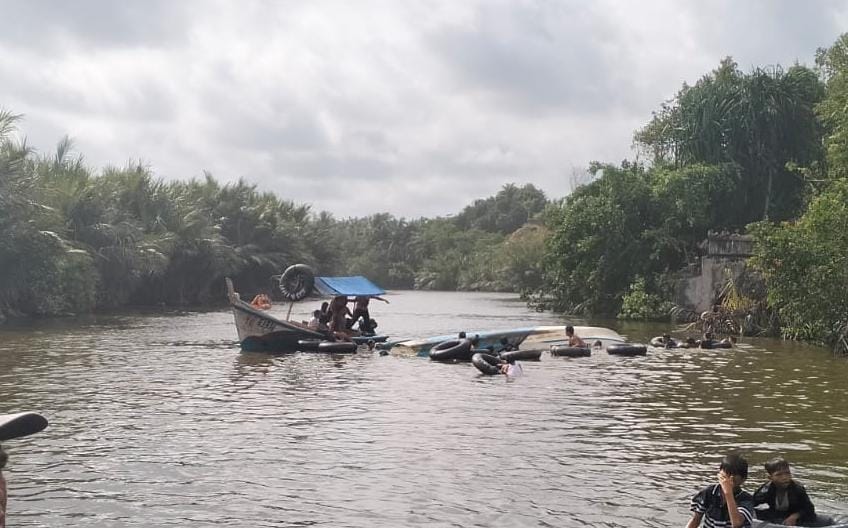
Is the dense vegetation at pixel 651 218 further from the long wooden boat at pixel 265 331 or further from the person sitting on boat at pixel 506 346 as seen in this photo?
the long wooden boat at pixel 265 331

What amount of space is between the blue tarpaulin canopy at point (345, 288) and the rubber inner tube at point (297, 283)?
1.43 metres

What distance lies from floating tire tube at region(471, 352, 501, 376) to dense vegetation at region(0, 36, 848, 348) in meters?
9.55

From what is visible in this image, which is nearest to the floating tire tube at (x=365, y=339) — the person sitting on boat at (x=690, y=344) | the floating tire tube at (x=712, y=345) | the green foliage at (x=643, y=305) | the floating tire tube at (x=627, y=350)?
the floating tire tube at (x=627, y=350)

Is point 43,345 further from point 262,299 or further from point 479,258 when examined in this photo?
point 479,258

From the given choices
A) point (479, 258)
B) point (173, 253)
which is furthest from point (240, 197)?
point (479, 258)

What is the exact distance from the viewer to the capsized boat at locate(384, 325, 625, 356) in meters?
26.6

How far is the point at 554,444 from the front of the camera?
43.1ft

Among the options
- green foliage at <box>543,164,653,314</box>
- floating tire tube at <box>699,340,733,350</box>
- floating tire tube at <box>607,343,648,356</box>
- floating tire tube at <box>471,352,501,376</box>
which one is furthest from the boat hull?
green foliage at <box>543,164,653,314</box>

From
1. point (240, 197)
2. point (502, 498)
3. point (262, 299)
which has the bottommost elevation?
point (502, 498)

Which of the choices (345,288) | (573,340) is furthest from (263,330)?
(573,340)

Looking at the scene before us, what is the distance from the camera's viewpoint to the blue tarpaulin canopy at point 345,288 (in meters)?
27.8

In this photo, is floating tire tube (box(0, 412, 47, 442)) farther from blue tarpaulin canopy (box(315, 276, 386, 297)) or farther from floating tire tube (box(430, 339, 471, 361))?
blue tarpaulin canopy (box(315, 276, 386, 297))

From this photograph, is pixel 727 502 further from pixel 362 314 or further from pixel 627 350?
pixel 362 314

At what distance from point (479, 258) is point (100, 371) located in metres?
77.4
